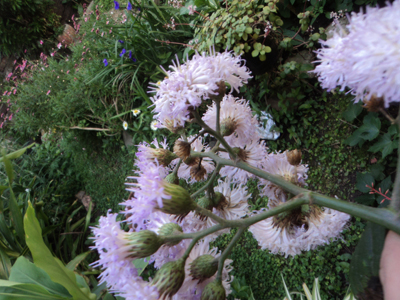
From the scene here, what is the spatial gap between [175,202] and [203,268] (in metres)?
0.16

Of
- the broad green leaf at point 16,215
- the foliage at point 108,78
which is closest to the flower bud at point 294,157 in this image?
the foliage at point 108,78

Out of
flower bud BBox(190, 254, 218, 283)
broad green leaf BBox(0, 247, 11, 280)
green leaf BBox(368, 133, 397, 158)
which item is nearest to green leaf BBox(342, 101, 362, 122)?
green leaf BBox(368, 133, 397, 158)

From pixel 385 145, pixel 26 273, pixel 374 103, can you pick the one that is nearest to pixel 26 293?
pixel 26 273

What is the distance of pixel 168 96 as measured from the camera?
0.59 meters

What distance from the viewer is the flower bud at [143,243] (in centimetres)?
47

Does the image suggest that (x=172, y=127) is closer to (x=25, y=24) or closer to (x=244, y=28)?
(x=244, y=28)

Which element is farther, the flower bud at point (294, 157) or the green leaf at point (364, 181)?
the green leaf at point (364, 181)

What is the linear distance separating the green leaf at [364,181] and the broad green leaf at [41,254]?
4.03ft

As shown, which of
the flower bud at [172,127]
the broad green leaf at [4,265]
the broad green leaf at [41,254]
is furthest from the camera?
the broad green leaf at [4,265]

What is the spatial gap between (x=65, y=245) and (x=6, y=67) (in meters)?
3.24

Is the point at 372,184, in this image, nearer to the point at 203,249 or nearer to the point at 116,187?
the point at 203,249

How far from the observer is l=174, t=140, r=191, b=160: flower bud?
2.38 ft

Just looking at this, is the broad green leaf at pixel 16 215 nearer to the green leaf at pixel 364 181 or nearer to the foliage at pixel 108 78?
the foliage at pixel 108 78

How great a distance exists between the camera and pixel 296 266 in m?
1.35
